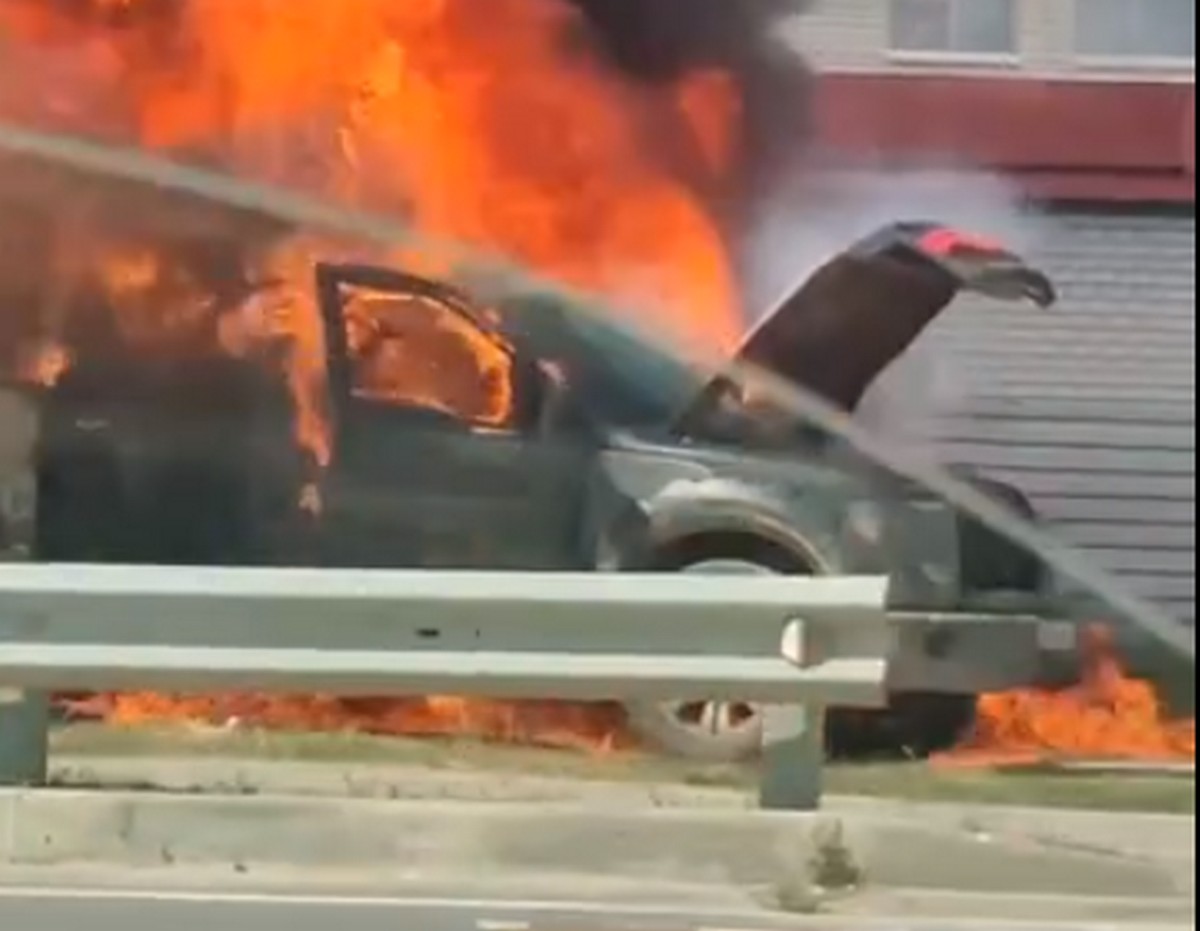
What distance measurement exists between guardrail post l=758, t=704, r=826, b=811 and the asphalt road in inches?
9.8

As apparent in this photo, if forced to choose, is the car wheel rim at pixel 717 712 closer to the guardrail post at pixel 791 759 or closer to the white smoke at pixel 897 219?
the guardrail post at pixel 791 759

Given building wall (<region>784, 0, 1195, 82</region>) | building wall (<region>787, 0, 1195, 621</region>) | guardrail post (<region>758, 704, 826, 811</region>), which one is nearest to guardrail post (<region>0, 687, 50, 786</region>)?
guardrail post (<region>758, 704, 826, 811</region>)

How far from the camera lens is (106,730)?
18.2ft

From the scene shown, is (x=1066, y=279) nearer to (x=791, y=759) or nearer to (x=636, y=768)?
(x=791, y=759)

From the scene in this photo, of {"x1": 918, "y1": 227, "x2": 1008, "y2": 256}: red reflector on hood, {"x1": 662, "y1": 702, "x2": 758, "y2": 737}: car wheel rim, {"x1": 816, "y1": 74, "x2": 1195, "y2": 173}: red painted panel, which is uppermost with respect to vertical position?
{"x1": 816, "y1": 74, "x2": 1195, "y2": 173}: red painted panel

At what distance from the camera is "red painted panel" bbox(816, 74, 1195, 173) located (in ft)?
16.1

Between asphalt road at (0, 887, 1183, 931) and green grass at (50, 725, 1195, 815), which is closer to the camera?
green grass at (50, 725, 1195, 815)

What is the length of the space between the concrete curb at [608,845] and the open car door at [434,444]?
53 cm

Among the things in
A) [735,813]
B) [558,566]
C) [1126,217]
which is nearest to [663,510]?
[558,566]

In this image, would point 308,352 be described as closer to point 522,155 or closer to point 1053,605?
point 522,155

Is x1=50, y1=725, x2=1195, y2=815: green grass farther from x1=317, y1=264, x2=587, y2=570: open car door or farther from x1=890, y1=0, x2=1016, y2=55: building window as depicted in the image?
x1=890, y1=0, x2=1016, y2=55: building window

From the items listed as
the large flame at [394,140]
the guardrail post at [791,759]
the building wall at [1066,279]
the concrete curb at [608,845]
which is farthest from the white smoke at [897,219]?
the concrete curb at [608,845]

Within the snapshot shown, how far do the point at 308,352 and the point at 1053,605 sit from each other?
146 centimetres

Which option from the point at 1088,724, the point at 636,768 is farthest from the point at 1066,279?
the point at 636,768
